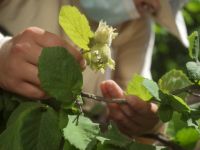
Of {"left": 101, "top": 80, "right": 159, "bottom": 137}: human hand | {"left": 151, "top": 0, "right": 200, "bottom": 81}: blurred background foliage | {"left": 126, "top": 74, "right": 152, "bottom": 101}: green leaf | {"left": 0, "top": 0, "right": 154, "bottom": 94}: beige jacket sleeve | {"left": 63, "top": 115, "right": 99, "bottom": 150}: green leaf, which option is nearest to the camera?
{"left": 63, "top": 115, "right": 99, "bottom": 150}: green leaf

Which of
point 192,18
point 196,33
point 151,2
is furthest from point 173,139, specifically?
point 192,18

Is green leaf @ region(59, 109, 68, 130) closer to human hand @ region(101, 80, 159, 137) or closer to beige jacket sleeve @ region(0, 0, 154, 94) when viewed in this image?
human hand @ region(101, 80, 159, 137)

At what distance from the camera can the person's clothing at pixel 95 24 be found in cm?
83

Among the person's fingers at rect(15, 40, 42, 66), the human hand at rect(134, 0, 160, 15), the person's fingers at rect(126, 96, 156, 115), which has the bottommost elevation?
the person's fingers at rect(126, 96, 156, 115)

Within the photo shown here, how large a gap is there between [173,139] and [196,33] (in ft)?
0.54

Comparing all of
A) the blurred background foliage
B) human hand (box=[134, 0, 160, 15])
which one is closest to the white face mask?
human hand (box=[134, 0, 160, 15])

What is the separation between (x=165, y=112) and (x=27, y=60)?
0.16 meters

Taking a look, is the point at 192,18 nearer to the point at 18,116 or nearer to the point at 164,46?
the point at 164,46

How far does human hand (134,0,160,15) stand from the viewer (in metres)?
0.92

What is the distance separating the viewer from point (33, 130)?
1.72 feet

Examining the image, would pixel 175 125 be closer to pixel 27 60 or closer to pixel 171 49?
pixel 27 60

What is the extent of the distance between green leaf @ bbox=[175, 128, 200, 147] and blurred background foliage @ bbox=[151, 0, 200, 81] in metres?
1.87

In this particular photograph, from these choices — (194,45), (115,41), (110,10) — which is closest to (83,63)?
(194,45)

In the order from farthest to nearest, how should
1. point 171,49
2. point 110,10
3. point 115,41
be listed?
point 171,49
point 115,41
point 110,10
